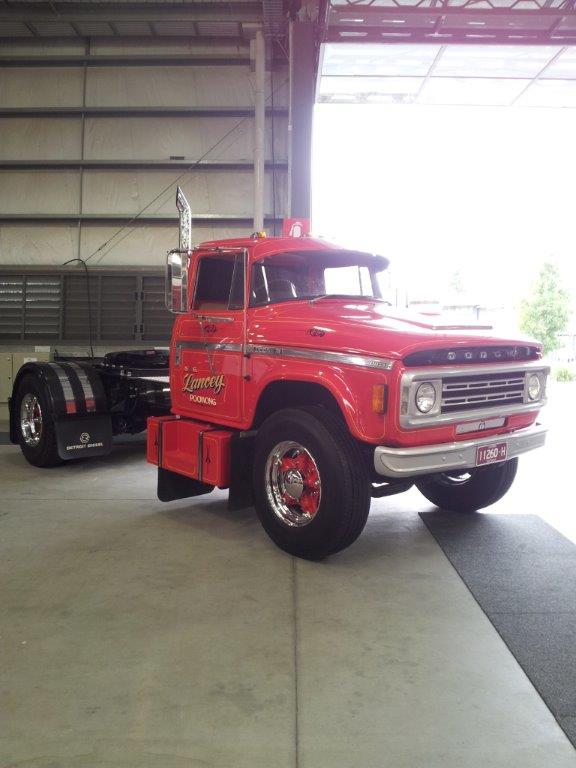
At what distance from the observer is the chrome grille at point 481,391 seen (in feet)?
12.1

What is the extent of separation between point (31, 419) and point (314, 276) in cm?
383

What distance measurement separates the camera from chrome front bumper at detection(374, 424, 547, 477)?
3395mm

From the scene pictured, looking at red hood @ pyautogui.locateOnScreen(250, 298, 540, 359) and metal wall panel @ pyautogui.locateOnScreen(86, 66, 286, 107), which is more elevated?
metal wall panel @ pyautogui.locateOnScreen(86, 66, 286, 107)

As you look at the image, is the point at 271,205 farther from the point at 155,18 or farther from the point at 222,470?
the point at 222,470

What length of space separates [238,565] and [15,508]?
2.28 metres

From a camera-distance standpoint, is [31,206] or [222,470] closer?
[222,470]

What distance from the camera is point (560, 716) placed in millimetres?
2410

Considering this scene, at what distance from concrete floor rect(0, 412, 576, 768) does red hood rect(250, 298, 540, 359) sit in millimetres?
1443

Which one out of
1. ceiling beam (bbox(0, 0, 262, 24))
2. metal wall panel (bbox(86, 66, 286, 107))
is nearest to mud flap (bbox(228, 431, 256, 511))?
metal wall panel (bbox(86, 66, 286, 107))

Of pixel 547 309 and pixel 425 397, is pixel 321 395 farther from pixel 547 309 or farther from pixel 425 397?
pixel 547 309

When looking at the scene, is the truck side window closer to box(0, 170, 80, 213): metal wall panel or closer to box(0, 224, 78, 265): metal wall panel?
box(0, 224, 78, 265): metal wall panel

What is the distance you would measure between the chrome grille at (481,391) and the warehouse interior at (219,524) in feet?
3.46

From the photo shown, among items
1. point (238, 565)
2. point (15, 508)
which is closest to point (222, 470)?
point (238, 565)

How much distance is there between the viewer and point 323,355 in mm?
3766
